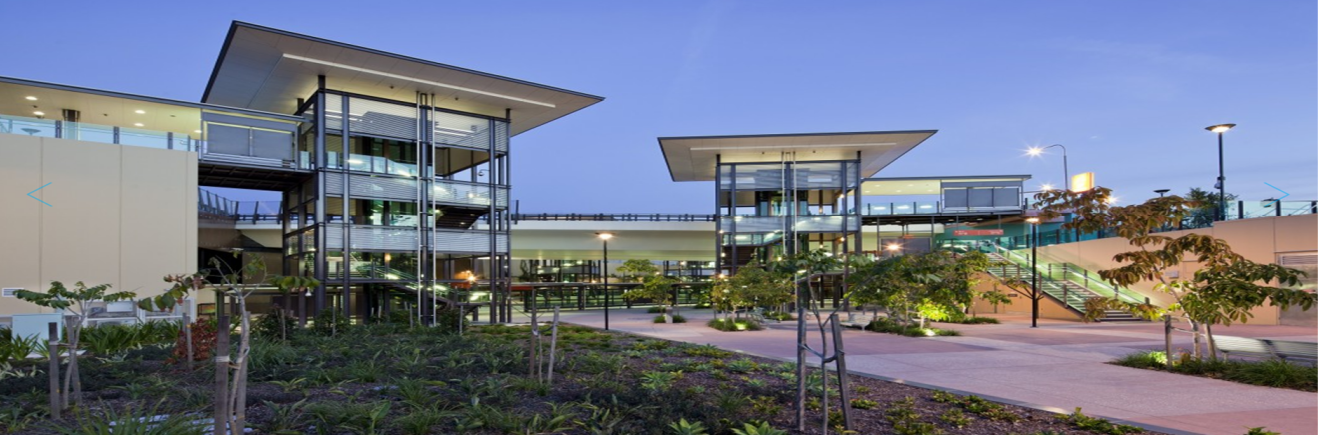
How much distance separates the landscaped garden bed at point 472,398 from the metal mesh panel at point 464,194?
561 inches

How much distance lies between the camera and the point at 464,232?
28.4 m

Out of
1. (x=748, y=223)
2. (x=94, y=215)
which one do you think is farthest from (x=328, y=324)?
(x=748, y=223)

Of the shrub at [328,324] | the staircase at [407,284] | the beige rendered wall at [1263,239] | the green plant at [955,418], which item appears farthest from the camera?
the staircase at [407,284]

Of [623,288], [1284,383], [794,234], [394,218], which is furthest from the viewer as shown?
[623,288]

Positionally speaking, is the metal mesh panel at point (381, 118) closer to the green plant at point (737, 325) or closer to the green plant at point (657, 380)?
the green plant at point (737, 325)

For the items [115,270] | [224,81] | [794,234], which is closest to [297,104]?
[224,81]

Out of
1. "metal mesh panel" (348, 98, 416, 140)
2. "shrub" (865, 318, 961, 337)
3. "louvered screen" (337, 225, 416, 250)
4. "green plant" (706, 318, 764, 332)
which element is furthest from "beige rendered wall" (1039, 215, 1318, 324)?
"metal mesh panel" (348, 98, 416, 140)

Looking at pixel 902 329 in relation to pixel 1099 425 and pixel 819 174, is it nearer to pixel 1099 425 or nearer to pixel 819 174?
pixel 1099 425

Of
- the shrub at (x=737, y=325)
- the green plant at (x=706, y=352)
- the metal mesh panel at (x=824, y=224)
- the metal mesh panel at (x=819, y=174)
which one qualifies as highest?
the metal mesh panel at (x=819, y=174)

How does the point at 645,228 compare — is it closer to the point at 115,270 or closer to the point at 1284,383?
the point at 115,270

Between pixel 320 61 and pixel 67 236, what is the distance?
8.22 meters

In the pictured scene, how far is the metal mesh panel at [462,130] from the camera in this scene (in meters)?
28.4

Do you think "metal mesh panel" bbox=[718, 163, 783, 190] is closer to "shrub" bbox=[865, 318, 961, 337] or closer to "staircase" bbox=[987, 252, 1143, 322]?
"staircase" bbox=[987, 252, 1143, 322]

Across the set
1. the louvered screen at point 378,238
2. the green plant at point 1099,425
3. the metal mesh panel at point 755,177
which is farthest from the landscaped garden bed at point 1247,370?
the metal mesh panel at point 755,177
